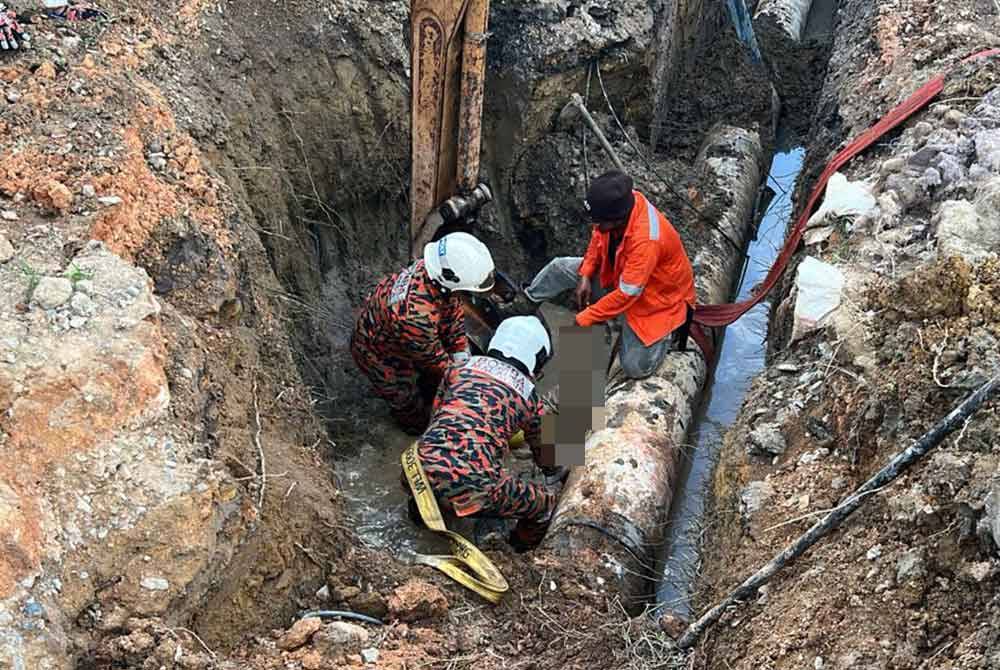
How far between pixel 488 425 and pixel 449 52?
89.9 inches

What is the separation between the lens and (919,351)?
3547 millimetres

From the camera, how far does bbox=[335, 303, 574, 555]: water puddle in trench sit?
484cm

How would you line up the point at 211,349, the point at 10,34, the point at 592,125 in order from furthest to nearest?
1. the point at 592,125
2. the point at 10,34
3. the point at 211,349

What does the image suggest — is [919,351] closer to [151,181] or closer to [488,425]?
[488,425]

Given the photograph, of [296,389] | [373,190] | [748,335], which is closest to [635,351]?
[748,335]

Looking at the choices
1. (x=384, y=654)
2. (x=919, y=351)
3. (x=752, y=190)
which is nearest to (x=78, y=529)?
(x=384, y=654)

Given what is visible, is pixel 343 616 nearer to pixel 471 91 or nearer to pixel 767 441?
pixel 767 441

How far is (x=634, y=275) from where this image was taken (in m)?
5.18

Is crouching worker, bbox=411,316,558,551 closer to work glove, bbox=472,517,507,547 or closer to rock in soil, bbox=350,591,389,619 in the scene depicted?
work glove, bbox=472,517,507,547

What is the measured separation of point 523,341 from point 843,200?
2051 mm

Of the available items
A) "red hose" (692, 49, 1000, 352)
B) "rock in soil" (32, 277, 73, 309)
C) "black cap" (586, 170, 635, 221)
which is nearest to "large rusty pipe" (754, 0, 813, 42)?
"red hose" (692, 49, 1000, 352)

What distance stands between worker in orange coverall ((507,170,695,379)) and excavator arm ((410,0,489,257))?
0.93 m

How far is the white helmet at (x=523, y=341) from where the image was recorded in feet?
15.7

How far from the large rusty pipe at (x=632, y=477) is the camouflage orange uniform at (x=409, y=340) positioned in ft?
3.53
